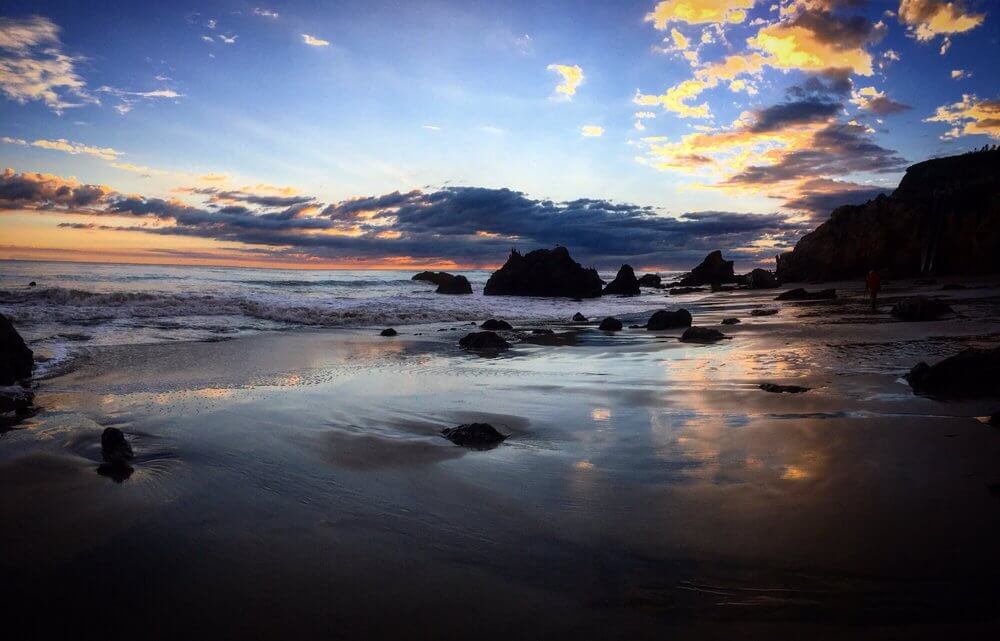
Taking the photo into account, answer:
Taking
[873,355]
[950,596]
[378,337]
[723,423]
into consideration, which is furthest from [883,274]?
[950,596]

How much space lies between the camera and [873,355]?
7770mm

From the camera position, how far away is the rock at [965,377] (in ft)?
16.4

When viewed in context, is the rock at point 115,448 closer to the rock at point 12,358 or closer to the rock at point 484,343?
the rock at point 12,358

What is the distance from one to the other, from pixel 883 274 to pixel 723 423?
132 ft

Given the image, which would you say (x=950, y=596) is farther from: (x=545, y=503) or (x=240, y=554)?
(x=240, y=554)

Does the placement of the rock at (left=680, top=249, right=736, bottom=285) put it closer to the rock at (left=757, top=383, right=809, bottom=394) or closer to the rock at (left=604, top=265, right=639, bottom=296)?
the rock at (left=604, top=265, right=639, bottom=296)

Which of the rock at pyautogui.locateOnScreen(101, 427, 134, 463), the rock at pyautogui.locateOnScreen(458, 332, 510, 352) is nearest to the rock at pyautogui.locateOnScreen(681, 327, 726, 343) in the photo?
the rock at pyautogui.locateOnScreen(458, 332, 510, 352)

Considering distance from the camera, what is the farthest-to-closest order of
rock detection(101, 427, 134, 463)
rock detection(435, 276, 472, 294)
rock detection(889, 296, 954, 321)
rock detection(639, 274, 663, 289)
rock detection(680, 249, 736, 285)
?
rock detection(639, 274, 663, 289), rock detection(680, 249, 736, 285), rock detection(435, 276, 472, 294), rock detection(889, 296, 954, 321), rock detection(101, 427, 134, 463)

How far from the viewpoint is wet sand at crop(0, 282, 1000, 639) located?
199 centimetres

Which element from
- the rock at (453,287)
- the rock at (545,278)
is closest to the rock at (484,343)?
the rock at (453,287)

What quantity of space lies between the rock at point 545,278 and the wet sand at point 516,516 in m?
32.4

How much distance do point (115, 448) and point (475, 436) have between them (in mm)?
2658

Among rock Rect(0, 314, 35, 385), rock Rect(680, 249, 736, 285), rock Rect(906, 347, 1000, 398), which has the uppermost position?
rock Rect(680, 249, 736, 285)

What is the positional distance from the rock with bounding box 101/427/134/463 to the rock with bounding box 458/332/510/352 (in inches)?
275
